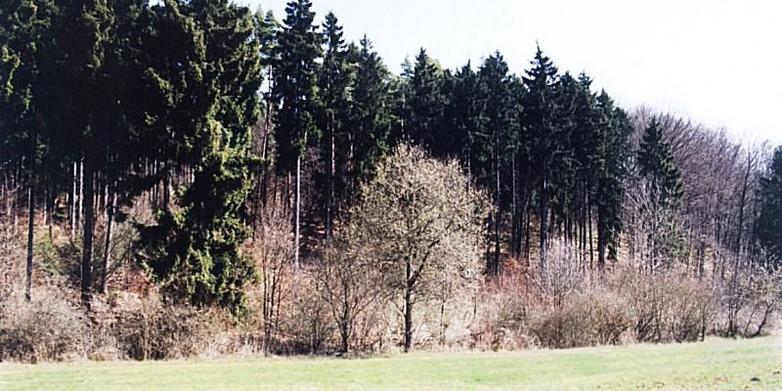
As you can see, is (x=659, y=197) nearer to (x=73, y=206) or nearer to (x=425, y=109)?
(x=425, y=109)

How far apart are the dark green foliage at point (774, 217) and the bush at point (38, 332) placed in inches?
1262

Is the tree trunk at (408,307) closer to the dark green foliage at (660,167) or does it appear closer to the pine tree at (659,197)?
the pine tree at (659,197)

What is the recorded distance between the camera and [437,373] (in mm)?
20656

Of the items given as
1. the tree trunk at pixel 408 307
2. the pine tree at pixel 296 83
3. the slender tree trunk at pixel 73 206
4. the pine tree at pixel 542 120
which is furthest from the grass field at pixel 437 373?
the pine tree at pixel 542 120

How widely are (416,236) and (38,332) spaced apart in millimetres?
15296

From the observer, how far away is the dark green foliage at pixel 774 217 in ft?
119

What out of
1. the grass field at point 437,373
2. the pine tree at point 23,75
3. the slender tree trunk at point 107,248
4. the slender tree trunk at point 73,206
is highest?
the pine tree at point 23,75

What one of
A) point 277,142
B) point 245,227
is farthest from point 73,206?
point 245,227

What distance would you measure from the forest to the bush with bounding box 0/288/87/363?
65 mm

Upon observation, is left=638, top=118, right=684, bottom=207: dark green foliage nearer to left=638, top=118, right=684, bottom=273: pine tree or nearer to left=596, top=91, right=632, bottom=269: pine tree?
left=638, top=118, right=684, bottom=273: pine tree

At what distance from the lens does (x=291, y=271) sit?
31500mm

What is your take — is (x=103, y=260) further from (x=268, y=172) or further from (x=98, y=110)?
(x=268, y=172)

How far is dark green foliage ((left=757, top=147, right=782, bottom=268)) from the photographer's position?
36206mm

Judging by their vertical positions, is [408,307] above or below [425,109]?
below
